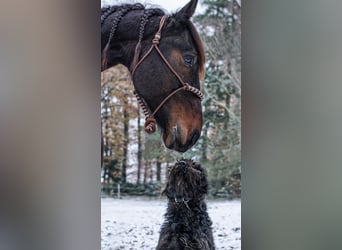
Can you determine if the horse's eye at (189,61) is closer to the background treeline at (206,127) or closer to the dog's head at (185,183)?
the background treeline at (206,127)

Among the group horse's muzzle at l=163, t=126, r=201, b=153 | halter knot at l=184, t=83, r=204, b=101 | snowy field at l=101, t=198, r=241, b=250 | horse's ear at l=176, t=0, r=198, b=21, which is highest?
horse's ear at l=176, t=0, r=198, b=21

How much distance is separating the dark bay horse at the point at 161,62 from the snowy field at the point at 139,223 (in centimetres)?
24

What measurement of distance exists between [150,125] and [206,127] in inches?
8.0

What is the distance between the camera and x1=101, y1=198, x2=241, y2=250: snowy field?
4.10 ft

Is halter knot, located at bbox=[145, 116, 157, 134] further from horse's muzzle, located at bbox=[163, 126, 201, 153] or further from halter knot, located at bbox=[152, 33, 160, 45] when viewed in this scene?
halter knot, located at bbox=[152, 33, 160, 45]

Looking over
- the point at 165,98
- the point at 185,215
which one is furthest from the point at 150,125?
the point at 185,215

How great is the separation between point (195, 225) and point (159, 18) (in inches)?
30.0

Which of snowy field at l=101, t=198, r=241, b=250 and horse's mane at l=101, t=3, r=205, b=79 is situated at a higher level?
horse's mane at l=101, t=3, r=205, b=79

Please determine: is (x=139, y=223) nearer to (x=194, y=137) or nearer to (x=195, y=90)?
(x=194, y=137)

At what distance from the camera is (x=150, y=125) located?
1259 millimetres

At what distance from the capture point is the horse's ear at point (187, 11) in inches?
48.9

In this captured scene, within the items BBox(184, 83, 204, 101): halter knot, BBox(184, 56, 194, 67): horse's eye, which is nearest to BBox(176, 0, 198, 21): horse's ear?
BBox(184, 56, 194, 67): horse's eye

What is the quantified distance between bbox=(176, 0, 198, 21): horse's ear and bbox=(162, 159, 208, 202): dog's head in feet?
1.70
